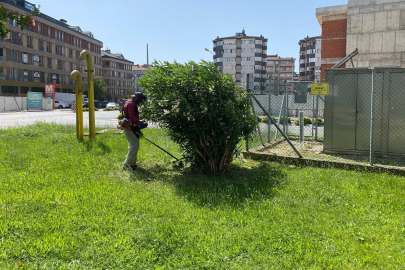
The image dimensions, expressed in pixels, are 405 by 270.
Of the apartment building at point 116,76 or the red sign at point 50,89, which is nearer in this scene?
the red sign at point 50,89

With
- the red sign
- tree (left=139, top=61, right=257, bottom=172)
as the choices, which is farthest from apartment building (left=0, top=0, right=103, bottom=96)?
tree (left=139, top=61, right=257, bottom=172)

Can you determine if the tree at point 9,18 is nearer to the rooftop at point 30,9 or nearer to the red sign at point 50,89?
the rooftop at point 30,9

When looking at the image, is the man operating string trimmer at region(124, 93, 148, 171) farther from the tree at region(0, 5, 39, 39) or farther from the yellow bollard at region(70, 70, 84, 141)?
the yellow bollard at region(70, 70, 84, 141)

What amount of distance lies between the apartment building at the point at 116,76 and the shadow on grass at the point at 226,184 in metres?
89.1

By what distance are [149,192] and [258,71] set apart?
10389 centimetres

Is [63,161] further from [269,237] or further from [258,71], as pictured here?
[258,71]

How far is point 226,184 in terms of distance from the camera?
636 cm

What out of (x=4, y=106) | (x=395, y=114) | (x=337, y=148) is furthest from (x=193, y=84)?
(x=4, y=106)

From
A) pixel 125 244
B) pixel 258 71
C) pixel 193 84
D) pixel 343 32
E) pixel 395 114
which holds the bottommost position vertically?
pixel 125 244

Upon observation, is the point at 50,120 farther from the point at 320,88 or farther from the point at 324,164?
the point at 324,164

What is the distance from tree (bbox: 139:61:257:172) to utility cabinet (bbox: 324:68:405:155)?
3.07 metres

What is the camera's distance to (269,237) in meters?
3.98

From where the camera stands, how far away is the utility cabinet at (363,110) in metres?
8.57

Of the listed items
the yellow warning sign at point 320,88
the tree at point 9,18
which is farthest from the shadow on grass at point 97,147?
the yellow warning sign at point 320,88
